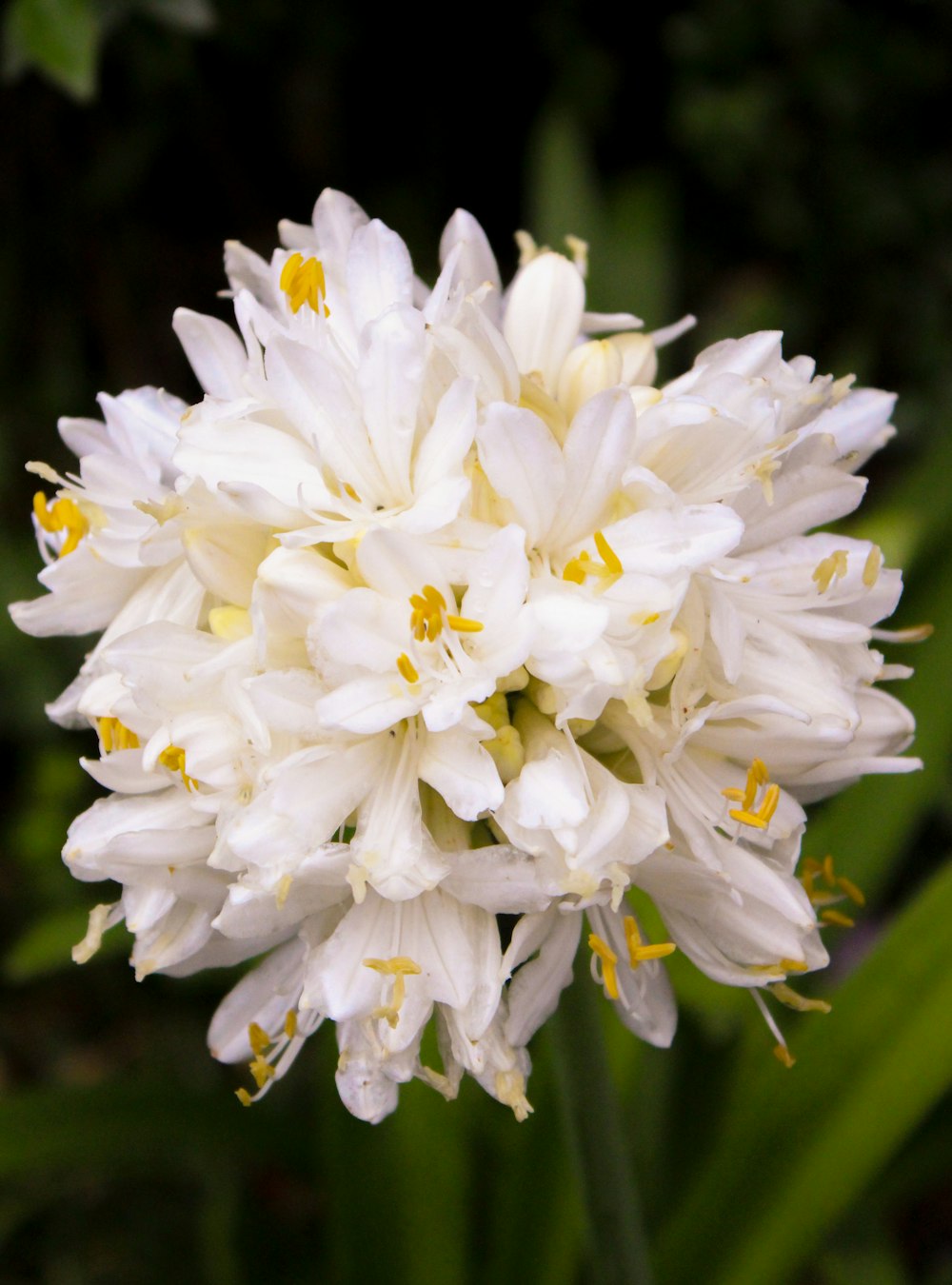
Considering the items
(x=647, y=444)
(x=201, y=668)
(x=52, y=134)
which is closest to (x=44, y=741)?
(x=52, y=134)

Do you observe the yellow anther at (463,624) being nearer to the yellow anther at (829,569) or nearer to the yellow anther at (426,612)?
the yellow anther at (426,612)

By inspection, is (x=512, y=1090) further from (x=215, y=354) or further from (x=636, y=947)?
(x=215, y=354)

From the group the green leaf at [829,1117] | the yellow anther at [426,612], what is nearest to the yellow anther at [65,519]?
the yellow anther at [426,612]

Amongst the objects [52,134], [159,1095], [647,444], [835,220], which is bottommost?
[159,1095]

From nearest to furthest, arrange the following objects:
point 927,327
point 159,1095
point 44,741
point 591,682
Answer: point 591,682 → point 159,1095 → point 44,741 → point 927,327

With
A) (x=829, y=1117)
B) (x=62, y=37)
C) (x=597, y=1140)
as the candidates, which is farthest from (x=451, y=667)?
(x=62, y=37)

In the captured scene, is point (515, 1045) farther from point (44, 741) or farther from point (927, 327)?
point (927, 327)
